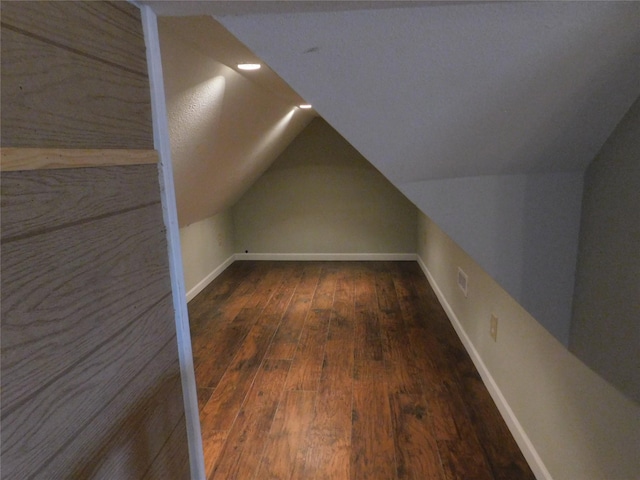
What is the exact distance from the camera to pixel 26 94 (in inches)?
18.6

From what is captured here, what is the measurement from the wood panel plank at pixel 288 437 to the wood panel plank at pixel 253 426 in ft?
0.11

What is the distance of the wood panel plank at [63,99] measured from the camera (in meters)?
0.46

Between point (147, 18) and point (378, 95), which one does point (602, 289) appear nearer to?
point (378, 95)

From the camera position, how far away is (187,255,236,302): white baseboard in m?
3.70

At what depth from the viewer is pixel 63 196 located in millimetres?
529

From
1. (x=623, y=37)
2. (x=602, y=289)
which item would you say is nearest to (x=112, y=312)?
(x=623, y=37)

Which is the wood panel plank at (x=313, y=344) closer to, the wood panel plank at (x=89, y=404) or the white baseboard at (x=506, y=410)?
the white baseboard at (x=506, y=410)

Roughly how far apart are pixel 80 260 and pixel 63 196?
3.5 inches

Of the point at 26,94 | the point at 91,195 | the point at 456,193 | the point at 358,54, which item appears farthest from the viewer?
the point at 456,193

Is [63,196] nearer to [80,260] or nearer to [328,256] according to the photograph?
[80,260]

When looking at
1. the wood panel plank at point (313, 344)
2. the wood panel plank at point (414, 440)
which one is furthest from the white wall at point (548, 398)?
the wood panel plank at point (313, 344)

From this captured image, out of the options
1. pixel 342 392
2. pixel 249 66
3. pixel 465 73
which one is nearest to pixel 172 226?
pixel 465 73

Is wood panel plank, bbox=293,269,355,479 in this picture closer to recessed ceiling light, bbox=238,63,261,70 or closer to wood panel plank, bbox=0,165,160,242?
wood panel plank, bbox=0,165,160,242

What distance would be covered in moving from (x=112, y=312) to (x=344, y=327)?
2.53 metres
